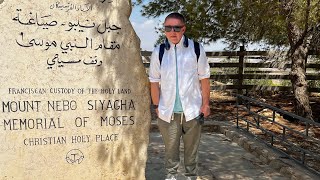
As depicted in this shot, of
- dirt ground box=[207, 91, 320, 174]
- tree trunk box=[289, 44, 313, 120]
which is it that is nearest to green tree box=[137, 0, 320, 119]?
tree trunk box=[289, 44, 313, 120]

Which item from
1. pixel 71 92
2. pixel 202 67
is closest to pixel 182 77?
pixel 202 67

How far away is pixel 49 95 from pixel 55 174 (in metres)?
0.78

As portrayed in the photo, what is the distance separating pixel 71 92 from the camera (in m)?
3.63

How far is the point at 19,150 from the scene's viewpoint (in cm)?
356

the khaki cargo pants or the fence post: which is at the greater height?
the fence post

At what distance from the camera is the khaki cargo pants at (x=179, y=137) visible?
3404 mm

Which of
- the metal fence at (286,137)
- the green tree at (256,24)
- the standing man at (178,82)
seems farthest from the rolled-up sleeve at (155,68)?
the green tree at (256,24)

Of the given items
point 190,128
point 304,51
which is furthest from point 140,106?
point 304,51

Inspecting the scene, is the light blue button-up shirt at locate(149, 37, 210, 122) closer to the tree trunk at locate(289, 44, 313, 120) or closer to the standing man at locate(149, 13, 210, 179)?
the standing man at locate(149, 13, 210, 179)

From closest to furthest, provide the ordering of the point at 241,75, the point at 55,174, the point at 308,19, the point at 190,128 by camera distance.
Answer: the point at 190,128, the point at 55,174, the point at 308,19, the point at 241,75

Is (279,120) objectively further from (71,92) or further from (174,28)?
(71,92)

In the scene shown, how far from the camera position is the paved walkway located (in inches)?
183

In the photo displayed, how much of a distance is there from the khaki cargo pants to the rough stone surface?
418 millimetres

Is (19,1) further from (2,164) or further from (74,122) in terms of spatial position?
(2,164)
